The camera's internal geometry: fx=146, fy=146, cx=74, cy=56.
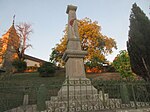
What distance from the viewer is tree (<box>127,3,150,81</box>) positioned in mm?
10883

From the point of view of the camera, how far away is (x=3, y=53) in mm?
34062

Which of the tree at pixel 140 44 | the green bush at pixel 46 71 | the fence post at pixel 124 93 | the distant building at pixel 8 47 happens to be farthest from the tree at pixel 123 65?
the distant building at pixel 8 47

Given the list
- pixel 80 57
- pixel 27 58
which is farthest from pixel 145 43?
pixel 27 58

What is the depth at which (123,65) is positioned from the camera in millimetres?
23516

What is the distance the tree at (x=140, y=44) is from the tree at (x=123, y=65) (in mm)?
11736

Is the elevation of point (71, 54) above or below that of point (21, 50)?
below

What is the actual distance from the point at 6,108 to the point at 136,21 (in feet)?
36.0

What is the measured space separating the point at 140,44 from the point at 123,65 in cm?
1296

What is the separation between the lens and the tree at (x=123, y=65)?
22891 mm

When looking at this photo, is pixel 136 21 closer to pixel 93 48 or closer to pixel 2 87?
pixel 2 87

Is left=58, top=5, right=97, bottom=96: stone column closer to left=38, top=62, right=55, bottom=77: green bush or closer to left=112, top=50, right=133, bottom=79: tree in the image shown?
left=112, top=50, right=133, bottom=79: tree

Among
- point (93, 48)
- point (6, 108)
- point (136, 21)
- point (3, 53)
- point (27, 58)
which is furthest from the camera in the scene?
point (27, 58)

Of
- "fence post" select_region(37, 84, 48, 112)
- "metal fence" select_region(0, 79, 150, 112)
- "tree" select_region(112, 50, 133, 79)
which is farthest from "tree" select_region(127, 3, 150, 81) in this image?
"tree" select_region(112, 50, 133, 79)

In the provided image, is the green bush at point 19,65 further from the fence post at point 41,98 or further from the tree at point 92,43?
the fence post at point 41,98
